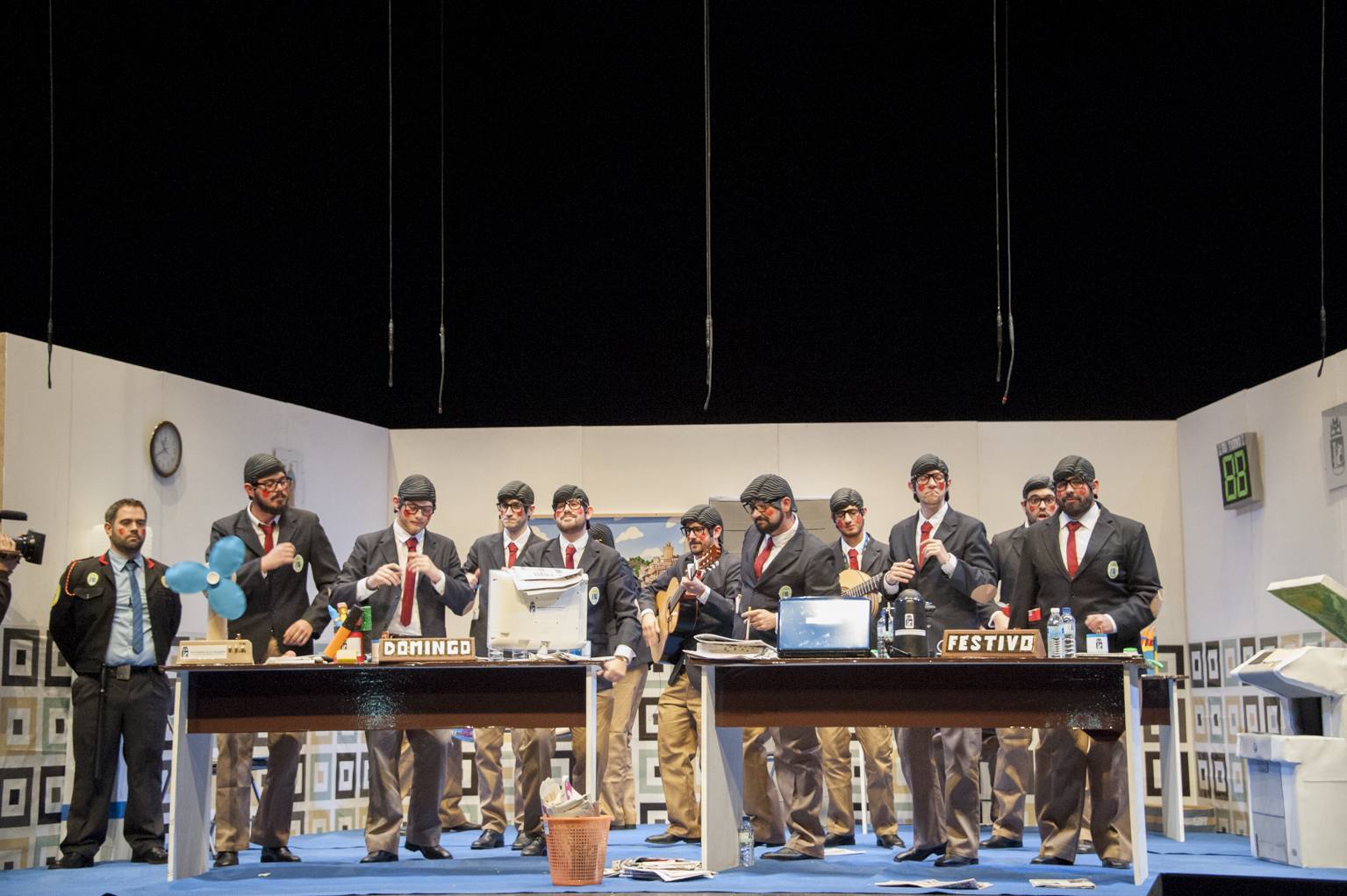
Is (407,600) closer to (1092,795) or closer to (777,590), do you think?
(777,590)

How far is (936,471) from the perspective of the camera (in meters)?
6.69

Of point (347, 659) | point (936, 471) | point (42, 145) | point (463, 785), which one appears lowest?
point (463, 785)

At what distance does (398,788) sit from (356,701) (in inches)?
33.3

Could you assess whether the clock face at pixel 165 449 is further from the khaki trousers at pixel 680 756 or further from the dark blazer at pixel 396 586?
the khaki trousers at pixel 680 756

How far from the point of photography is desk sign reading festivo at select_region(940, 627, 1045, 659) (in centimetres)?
526

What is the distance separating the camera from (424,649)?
5672 mm

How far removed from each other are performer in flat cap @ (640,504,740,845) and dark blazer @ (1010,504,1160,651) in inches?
61.9

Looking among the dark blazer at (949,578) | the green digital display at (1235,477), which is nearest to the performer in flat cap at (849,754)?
the dark blazer at (949,578)

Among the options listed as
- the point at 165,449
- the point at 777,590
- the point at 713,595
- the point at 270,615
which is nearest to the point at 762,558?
the point at 777,590

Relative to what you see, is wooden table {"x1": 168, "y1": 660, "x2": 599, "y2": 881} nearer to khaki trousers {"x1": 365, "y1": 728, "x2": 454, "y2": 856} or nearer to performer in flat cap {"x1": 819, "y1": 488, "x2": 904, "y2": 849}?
khaki trousers {"x1": 365, "y1": 728, "x2": 454, "y2": 856}

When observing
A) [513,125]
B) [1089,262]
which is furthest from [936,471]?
[513,125]

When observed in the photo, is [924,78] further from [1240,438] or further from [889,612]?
[889,612]

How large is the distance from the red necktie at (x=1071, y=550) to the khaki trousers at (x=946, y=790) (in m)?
0.85

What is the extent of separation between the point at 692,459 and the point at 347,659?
12.8 feet
